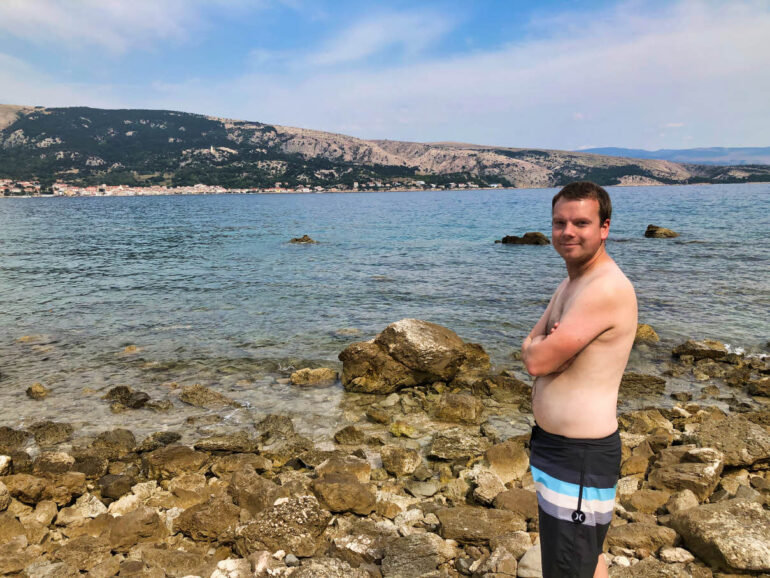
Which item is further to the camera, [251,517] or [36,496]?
[36,496]

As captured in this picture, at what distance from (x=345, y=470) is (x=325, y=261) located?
27.1 metres

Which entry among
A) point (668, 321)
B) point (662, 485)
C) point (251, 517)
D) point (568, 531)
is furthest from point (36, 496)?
point (668, 321)

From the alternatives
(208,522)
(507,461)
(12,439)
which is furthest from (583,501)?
(12,439)

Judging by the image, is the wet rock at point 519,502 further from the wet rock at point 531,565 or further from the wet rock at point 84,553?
the wet rock at point 84,553

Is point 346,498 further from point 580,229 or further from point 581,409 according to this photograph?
point 580,229

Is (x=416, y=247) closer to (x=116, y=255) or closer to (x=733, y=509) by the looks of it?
(x=116, y=255)

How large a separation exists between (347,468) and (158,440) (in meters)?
3.97

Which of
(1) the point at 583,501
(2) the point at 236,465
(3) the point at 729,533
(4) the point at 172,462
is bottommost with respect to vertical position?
(2) the point at 236,465

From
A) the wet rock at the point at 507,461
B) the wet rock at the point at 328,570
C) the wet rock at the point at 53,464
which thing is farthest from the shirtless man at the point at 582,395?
the wet rock at the point at 53,464

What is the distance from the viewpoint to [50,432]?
932 centimetres

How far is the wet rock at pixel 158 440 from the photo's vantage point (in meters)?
8.73

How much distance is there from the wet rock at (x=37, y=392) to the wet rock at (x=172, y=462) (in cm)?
518

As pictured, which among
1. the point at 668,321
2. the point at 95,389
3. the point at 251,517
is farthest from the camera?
the point at 668,321

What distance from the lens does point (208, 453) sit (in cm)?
844
